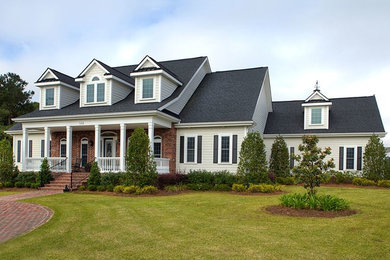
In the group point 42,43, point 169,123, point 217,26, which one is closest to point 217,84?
point 169,123

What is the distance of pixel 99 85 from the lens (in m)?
23.2

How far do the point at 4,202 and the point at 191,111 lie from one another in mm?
Answer: 12363

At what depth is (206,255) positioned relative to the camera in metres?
6.54

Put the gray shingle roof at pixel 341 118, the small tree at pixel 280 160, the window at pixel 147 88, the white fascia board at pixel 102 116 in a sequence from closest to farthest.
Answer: the white fascia board at pixel 102 116
the window at pixel 147 88
the small tree at pixel 280 160
the gray shingle roof at pixel 341 118

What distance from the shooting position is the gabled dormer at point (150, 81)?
21.9 meters

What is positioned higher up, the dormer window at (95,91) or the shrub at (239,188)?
the dormer window at (95,91)

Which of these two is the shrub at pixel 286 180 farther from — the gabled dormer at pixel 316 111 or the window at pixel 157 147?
the window at pixel 157 147

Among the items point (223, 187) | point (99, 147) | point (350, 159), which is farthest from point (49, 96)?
point (350, 159)

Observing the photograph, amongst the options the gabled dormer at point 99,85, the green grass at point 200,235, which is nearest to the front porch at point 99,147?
the gabled dormer at point 99,85

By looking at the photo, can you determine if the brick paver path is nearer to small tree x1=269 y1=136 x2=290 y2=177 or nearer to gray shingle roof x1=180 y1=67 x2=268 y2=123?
gray shingle roof x1=180 y1=67 x2=268 y2=123

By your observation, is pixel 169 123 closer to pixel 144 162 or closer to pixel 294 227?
pixel 144 162

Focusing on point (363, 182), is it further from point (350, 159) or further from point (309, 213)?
point (309, 213)

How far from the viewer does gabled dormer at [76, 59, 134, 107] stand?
22.9m

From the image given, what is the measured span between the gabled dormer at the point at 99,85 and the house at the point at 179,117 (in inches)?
2.7
